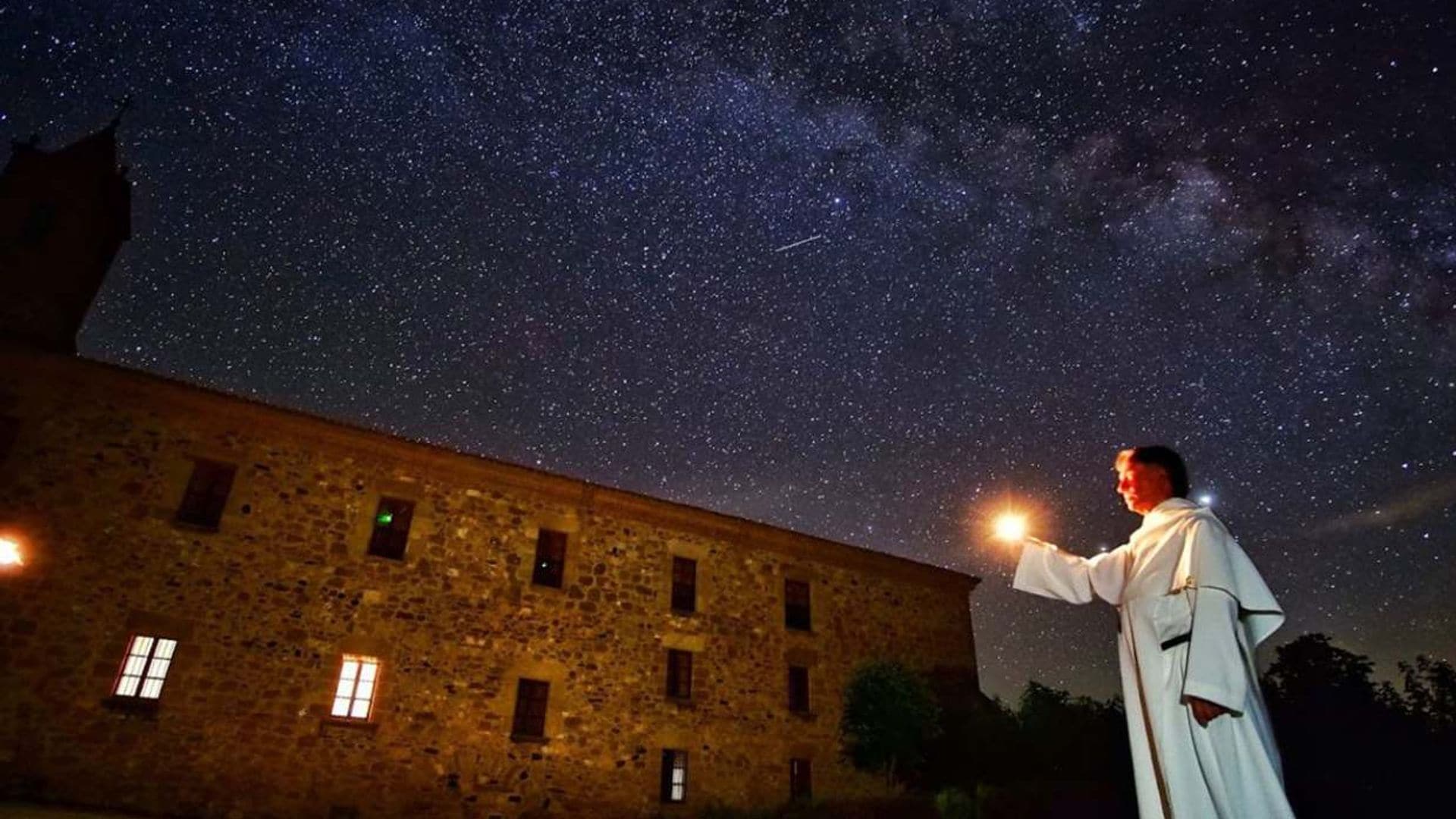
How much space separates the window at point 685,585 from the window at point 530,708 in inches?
142

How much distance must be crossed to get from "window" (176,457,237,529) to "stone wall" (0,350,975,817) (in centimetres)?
17

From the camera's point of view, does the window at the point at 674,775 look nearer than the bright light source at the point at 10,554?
No

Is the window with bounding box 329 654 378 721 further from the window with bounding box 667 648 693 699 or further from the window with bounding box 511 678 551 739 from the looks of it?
the window with bounding box 667 648 693 699

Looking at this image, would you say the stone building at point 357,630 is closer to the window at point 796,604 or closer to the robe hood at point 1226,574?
the window at point 796,604

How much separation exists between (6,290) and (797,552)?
23736mm

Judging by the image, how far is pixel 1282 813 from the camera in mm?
2918

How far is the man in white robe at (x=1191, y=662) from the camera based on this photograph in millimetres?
3039

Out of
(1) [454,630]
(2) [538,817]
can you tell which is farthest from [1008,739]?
(1) [454,630]

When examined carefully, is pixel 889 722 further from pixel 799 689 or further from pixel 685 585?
pixel 685 585

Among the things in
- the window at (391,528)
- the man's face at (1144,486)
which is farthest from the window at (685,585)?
the man's face at (1144,486)

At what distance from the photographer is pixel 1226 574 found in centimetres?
328

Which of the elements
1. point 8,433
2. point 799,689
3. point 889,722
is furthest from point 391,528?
point 889,722

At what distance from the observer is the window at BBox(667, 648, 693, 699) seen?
53.1 ft

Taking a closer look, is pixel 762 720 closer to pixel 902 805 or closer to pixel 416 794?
pixel 902 805
